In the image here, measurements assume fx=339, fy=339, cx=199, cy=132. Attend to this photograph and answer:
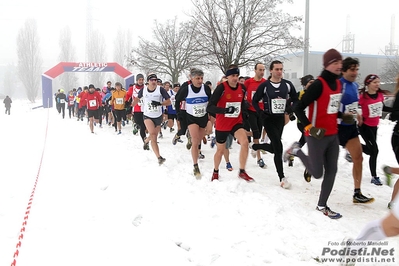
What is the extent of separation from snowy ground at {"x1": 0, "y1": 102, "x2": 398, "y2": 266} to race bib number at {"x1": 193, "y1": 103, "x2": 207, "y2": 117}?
107cm

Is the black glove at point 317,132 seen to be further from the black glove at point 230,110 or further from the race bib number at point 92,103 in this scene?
the race bib number at point 92,103

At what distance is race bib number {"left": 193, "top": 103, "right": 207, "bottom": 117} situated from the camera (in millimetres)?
6027

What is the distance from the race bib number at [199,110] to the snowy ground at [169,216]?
1.07 meters

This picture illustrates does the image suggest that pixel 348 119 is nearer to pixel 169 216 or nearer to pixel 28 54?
pixel 169 216

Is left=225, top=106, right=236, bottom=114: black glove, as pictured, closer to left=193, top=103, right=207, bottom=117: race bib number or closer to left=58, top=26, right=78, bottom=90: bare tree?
left=193, top=103, right=207, bottom=117: race bib number

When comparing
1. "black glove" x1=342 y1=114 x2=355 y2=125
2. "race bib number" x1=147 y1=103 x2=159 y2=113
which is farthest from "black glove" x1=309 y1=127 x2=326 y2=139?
"race bib number" x1=147 y1=103 x2=159 y2=113

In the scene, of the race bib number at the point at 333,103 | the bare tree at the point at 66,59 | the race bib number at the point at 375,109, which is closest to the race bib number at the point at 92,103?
the race bib number at the point at 375,109

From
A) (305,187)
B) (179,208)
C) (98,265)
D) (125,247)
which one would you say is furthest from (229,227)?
(305,187)

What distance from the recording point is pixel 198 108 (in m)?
6.03

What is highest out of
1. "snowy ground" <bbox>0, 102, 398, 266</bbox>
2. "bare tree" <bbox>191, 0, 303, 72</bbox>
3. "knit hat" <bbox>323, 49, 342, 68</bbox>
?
"bare tree" <bbox>191, 0, 303, 72</bbox>

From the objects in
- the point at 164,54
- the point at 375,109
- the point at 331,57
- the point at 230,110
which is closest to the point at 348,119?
the point at 331,57

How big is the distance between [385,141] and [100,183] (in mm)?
8216

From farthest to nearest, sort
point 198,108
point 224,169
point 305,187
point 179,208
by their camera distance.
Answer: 1. point 224,169
2. point 198,108
3. point 305,187
4. point 179,208

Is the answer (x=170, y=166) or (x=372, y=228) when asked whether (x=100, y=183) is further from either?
(x=372, y=228)
